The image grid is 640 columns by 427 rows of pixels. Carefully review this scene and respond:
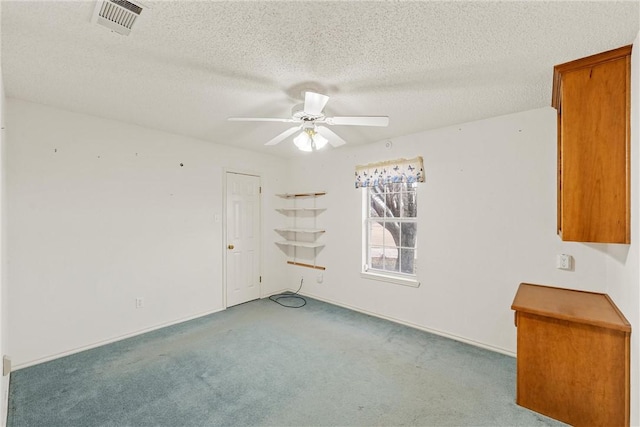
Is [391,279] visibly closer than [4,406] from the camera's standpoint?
No

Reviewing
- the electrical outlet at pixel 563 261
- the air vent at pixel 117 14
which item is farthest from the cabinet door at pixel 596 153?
the air vent at pixel 117 14

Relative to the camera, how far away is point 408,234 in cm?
369

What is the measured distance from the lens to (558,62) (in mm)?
1887

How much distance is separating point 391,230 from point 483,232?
1130 mm

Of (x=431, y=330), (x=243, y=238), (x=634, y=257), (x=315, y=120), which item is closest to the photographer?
(x=634, y=257)

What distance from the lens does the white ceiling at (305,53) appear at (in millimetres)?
1441

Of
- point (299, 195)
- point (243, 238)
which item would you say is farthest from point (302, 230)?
point (243, 238)

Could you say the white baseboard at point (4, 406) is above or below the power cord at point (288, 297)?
above

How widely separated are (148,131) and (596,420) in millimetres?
4590

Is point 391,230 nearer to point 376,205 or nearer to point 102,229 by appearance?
point 376,205

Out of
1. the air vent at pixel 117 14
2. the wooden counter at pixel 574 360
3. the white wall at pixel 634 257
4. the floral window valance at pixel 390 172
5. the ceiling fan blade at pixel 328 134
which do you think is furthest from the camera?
the floral window valance at pixel 390 172

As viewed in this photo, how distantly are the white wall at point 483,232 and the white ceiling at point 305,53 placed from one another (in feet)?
1.30

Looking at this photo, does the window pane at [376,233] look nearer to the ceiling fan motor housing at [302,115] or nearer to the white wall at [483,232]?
the white wall at [483,232]

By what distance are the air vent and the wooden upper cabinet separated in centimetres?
248
